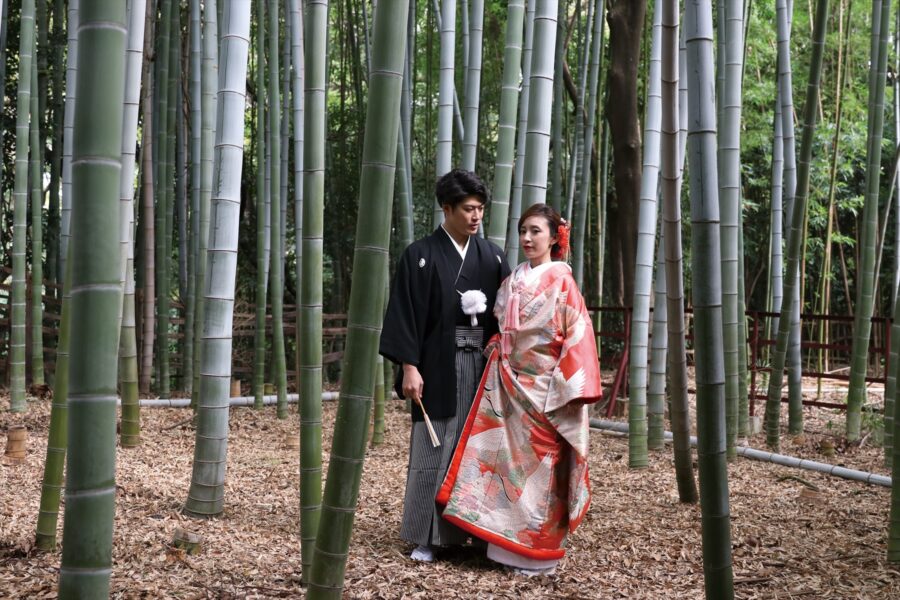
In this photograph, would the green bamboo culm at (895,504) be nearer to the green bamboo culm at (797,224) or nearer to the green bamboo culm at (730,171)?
the green bamboo culm at (730,171)

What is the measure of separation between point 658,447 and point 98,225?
418cm

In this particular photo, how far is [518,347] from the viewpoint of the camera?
9.03 feet

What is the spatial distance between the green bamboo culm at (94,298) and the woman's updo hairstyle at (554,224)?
1.73m

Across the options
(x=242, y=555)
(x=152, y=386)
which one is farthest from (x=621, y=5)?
(x=242, y=555)

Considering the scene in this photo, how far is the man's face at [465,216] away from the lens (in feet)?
9.04

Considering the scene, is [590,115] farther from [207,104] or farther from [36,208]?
[36,208]

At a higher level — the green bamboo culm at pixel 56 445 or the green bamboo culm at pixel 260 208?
the green bamboo culm at pixel 260 208

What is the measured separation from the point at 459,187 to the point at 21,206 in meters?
2.98

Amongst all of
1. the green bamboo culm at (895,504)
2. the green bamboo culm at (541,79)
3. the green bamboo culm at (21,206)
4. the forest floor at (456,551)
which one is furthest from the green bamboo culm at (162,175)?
the green bamboo culm at (895,504)

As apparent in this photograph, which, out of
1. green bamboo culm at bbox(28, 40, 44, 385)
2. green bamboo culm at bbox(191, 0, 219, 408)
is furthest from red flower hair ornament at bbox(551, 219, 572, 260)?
green bamboo culm at bbox(28, 40, 44, 385)

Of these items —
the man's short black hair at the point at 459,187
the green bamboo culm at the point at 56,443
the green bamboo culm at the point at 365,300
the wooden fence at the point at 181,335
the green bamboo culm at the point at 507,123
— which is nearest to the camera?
the green bamboo culm at the point at 365,300

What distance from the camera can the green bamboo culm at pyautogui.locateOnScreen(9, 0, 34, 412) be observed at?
13.6 ft

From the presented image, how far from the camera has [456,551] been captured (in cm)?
285

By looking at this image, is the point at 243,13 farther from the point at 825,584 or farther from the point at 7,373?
the point at 7,373
